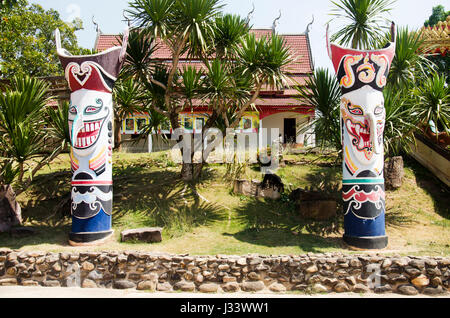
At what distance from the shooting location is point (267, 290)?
20.1 ft

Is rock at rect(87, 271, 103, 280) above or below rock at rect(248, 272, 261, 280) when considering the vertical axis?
below

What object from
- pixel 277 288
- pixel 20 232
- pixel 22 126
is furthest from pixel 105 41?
pixel 277 288

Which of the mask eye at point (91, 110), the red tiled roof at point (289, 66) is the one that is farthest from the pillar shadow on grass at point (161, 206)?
the red tiled roof at point (289, 66)

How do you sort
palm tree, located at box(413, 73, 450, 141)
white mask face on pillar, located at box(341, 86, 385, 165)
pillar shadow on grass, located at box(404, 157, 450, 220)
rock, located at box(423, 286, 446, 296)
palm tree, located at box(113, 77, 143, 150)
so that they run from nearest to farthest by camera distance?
rock, located at box(423, 286, 446, 296), white mask face on pillar, located at box(341, 86, 385, 165), palm tree, located at box(413, 73, 450, 141), pillar shadow on grass, located at box(404, 157, 450, 220), palm tree, located at box(113, 77, 143, 150)

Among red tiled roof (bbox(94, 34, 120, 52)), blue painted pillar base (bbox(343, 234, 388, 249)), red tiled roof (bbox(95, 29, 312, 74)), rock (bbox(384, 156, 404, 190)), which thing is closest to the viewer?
blue painted pillar base (bbox(343, 234, 388, 249))

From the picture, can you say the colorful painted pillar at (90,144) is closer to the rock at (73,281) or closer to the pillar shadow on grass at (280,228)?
the rock at (73,281)

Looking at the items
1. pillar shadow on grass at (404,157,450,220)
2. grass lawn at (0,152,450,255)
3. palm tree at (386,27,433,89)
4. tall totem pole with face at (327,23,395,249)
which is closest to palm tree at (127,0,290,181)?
grass lawn at (0,152,450,255)

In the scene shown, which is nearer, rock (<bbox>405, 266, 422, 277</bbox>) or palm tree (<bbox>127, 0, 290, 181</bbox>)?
rock (<bbox>405, 266, 422, 277</bbox>)

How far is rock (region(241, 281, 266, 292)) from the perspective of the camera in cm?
610

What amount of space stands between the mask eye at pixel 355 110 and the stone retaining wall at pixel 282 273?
270 centimetres

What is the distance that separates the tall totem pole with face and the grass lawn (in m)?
0.57

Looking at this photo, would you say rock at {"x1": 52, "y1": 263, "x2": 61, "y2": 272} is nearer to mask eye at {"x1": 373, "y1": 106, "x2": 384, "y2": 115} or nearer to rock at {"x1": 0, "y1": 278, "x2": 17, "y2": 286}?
rock at {"x1": 0, "y1": 278, "x2": 17, "y2": 286}

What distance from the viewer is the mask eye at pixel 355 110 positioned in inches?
292

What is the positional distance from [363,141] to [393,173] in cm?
321
